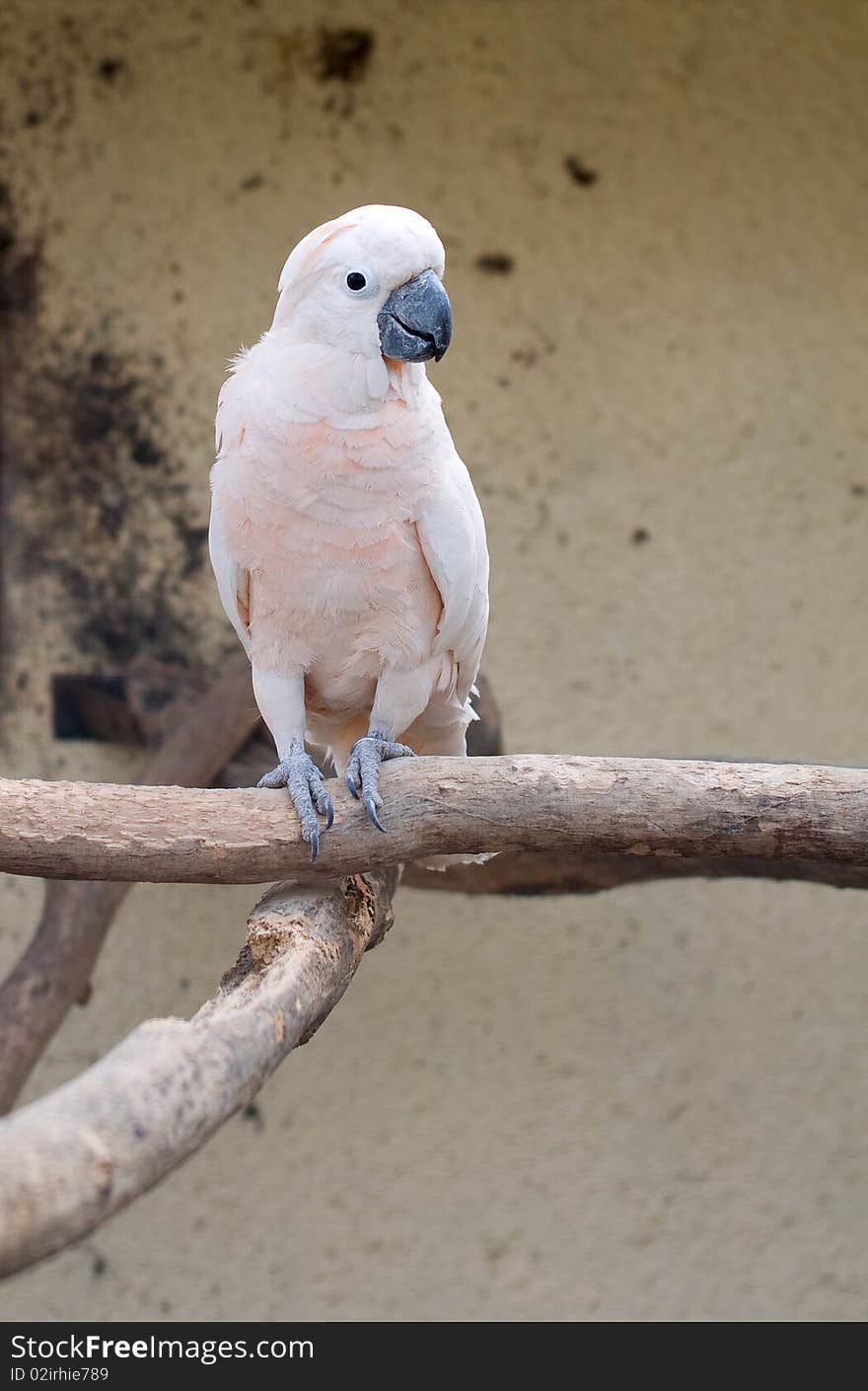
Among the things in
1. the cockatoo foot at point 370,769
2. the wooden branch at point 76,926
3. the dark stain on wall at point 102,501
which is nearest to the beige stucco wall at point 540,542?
the dark stain on wall at point 102,501

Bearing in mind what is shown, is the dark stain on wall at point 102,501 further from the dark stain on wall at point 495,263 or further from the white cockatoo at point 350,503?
A: the white cockatoo at point 350,503

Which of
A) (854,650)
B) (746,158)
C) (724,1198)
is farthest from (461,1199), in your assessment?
(746,158)

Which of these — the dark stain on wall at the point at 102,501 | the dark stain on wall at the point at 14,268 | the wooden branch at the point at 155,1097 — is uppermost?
the dark stain on wall at the point at 14,268

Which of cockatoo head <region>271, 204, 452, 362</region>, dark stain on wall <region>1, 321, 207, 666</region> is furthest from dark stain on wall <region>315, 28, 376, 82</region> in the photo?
cockatoo head <region>271, 204, 452, 362</region>

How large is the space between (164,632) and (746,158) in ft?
5.28

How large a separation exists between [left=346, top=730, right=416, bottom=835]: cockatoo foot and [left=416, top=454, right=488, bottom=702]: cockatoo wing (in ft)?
0.51

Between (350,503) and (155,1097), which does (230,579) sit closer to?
(350,503)

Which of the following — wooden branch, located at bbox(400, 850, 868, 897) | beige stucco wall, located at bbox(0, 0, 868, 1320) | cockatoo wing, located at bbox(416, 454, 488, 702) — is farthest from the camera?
beige stucco wall, located at bbox(0, 0, 868, 1320)

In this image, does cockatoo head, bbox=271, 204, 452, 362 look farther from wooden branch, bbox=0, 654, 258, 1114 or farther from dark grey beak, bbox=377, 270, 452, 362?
wooden branch, bbox=0, 654, 258, 1114

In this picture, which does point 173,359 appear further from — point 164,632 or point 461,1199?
point 461,1199

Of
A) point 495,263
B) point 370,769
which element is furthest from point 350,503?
point 495,263

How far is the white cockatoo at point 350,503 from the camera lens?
1.42 metres

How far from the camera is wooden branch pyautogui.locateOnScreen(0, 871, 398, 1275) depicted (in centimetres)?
77

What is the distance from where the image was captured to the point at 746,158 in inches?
105
